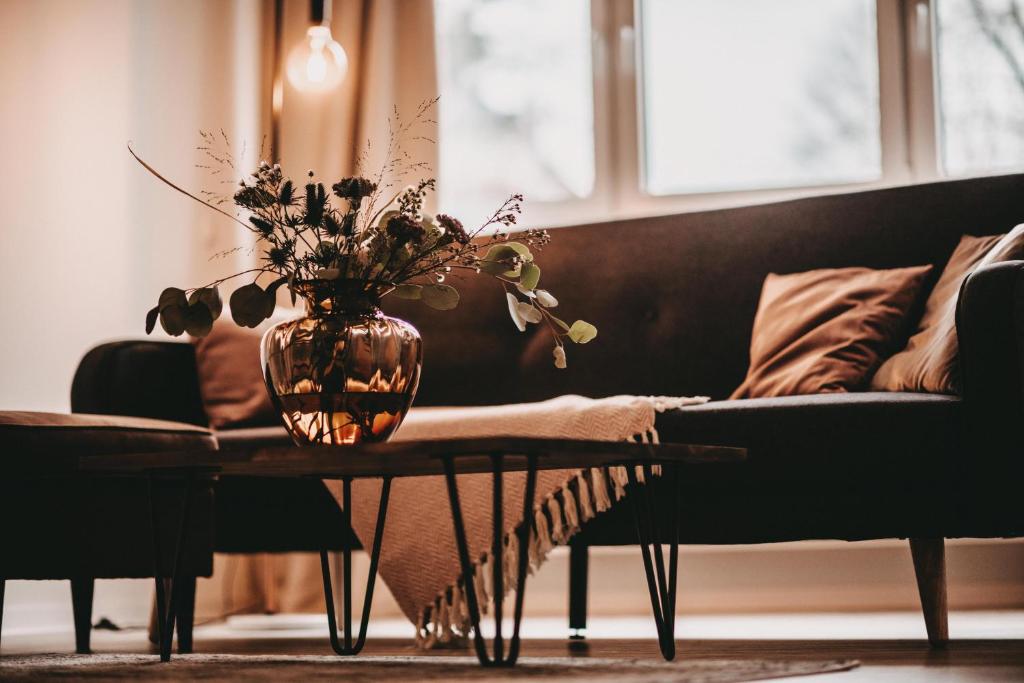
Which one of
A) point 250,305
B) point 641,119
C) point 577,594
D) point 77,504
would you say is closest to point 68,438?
point 77,504

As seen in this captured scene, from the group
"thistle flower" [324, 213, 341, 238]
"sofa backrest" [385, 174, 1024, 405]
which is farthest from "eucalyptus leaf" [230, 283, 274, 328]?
"sofa backrest" [385, 174, 1024, 405]

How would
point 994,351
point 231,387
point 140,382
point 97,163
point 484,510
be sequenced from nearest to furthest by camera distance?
point 994,351 < point 484,510 < point 140,382 < point 231,387 < point 97,163

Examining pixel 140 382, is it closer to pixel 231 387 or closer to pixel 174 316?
pixel 231 387

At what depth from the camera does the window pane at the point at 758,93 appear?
3.40 m

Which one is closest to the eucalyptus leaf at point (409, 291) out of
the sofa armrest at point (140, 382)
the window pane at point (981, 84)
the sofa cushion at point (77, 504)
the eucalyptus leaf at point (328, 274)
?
the eucalyptus leaf at point (328, 274)

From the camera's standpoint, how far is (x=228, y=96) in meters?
3.59

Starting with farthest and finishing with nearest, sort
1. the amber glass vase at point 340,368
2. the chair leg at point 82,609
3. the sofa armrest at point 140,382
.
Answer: the sofa armrest at point 140,382
the chair leg at point 82,609
the amber glass vase at point 340,368

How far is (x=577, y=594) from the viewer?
2281 millimetres

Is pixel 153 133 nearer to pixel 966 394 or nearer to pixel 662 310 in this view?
pixel 662 310

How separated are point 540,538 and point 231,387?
1022 millimetres

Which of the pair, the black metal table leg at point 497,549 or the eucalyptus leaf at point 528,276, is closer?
the black metal table leg at point 497,549

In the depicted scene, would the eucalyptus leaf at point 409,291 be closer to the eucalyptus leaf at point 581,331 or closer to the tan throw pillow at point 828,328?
the eucalyptus leaf at point 581,331

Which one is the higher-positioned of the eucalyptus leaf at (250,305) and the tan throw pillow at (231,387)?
the eucalyptus leaf at (250,305)

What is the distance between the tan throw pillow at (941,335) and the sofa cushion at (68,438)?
1.27 meters
